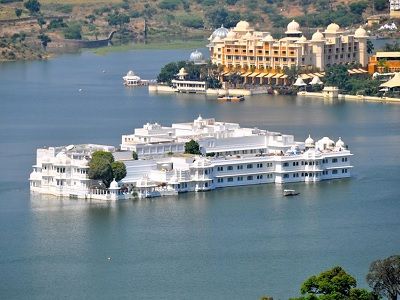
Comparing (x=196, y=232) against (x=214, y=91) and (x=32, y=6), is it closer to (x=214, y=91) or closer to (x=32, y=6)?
(x=214, y=91)

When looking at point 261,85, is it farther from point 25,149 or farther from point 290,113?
point 25,149

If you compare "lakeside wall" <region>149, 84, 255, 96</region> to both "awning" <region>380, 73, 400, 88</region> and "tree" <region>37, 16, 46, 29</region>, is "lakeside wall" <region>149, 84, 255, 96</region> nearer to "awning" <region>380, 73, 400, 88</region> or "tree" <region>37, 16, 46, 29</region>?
"awning" <region>380, 73, 400, 88</region>

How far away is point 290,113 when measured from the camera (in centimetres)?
4778

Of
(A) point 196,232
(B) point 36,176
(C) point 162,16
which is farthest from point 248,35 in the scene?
(A) point 196,232

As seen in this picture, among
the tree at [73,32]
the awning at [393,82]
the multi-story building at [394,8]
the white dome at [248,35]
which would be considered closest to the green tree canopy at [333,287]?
the awning at [393,82]

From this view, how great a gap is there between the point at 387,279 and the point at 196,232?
678 centimetres

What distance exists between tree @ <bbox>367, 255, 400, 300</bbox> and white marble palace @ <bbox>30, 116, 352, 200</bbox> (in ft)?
31.5

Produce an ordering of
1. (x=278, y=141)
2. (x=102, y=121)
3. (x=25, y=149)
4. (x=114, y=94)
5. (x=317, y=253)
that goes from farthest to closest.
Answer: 1. (x=114, y=94)
2. (x=102, y=121)
3. (x=25, y=149)
4. (x=278, y=141)
5. (x=317, y=253)

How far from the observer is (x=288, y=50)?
5684 centimetres

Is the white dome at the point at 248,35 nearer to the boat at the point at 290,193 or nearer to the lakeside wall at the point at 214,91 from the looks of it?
the lakeside wall at the point at 214,91

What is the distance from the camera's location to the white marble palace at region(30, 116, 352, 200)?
33781 millimetres

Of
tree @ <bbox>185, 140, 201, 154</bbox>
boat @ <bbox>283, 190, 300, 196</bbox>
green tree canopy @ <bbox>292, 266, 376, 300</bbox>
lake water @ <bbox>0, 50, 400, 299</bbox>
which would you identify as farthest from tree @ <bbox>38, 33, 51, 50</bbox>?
green tree canopy @ <bbox>292, 266, 376, 300</bbox>

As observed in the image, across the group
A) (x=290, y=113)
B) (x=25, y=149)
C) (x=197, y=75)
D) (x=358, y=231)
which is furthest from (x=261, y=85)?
(x=358, y=231)

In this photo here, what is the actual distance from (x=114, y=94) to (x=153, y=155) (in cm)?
1900
